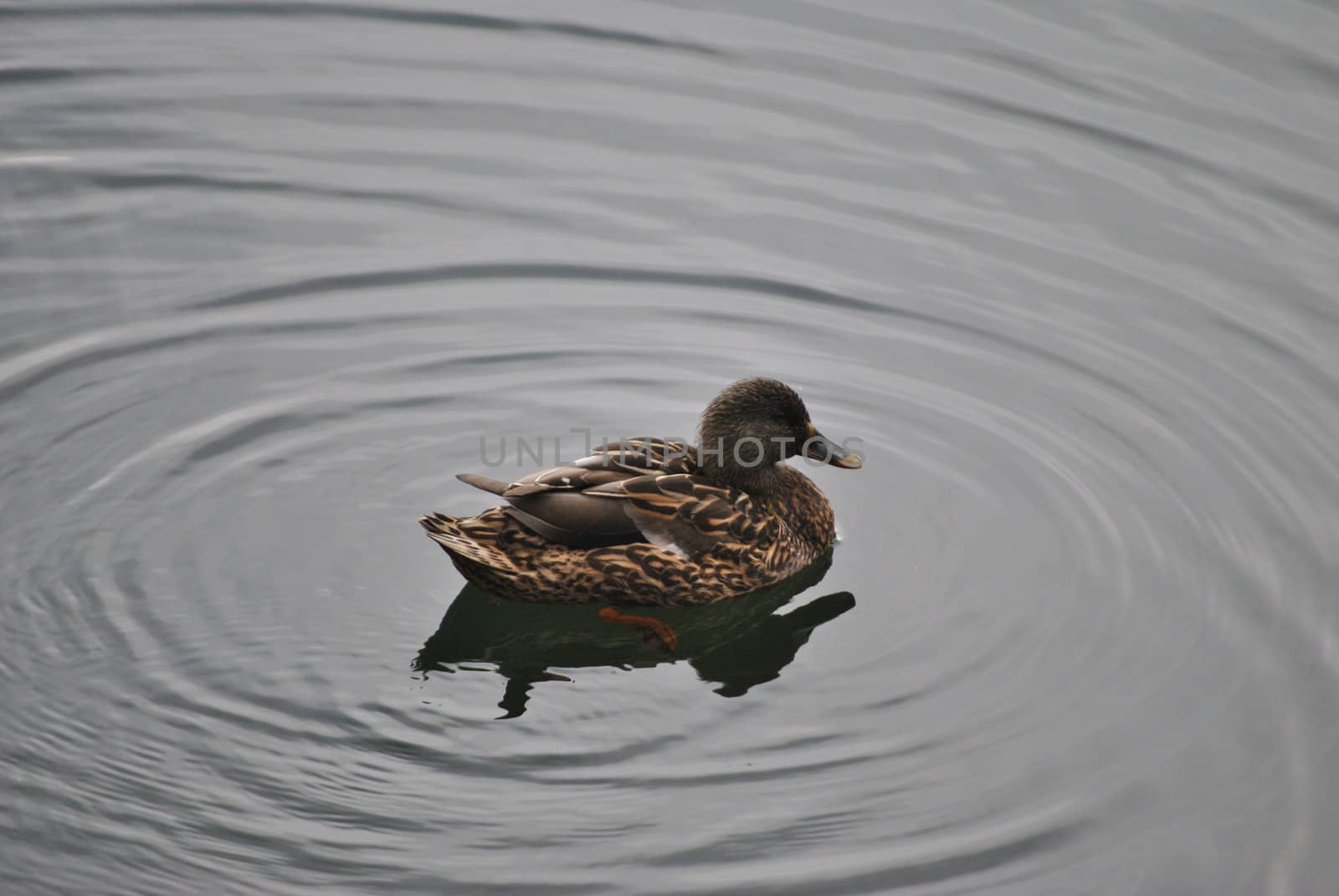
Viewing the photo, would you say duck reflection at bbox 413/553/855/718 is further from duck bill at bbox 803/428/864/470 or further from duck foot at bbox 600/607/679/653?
duck bill at bbox 803/428/864/470

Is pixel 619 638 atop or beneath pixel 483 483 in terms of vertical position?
beneath

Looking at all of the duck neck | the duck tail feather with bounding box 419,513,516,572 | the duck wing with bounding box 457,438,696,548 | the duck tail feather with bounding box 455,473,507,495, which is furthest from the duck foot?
the duck neck

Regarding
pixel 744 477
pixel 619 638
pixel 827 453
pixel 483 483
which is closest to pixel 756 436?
pixel 744 477

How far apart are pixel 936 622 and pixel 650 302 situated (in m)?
3.23

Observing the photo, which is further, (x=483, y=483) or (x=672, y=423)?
(x=672, y=423)

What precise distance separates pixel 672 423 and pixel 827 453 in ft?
3.57

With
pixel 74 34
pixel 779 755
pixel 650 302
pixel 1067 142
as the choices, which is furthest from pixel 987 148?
pixel 74 34

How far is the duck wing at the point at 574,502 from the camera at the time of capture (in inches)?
309

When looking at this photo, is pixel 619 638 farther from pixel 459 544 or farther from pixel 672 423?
pixel 672 423

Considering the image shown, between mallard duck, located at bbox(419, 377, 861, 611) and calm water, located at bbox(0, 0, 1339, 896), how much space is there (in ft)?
0.73

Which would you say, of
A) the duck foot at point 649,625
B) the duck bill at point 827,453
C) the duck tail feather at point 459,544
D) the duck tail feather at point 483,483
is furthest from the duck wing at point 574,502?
the duck bill at point 827,453

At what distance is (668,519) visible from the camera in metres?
8.00

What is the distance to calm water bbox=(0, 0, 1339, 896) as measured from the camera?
6477 mm

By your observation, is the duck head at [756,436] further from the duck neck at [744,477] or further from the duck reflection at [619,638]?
the duck reflection at [619,638]
